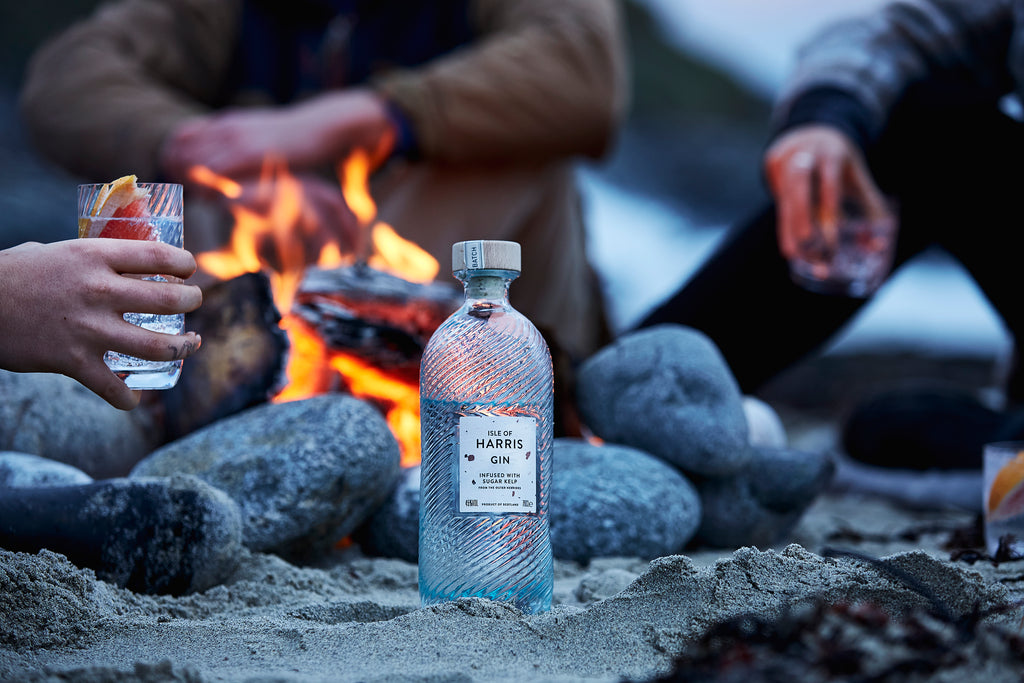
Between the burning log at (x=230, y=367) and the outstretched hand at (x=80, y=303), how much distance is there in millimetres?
1151

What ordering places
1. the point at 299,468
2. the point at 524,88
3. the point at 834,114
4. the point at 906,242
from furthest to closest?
the point at 524,88 < the point at 906,242 < the point at 834,114 < the point at 299,468

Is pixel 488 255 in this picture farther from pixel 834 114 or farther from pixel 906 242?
pixel 906 242

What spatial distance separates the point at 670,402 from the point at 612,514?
19.6 inches

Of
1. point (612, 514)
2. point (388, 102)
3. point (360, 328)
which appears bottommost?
point (612, 514)

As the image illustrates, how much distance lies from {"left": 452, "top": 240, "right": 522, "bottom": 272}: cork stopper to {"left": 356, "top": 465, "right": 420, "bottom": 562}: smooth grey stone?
85 centimetres

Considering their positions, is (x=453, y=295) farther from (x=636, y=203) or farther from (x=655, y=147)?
(x=655, y=147)

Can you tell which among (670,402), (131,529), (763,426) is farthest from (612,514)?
(763,426)

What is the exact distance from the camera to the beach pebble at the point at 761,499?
261 centimetres

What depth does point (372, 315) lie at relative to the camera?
279 centimetres

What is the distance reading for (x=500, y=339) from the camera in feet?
5.78

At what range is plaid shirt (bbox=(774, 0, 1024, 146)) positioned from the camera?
339 centimetres

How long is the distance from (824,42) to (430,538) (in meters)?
3.05

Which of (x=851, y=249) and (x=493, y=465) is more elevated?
(x=851, y=249)

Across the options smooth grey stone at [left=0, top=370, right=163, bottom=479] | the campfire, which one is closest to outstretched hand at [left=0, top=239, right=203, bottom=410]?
smooth grey stone at [left=0, top=370, right=163, bottom=479]
